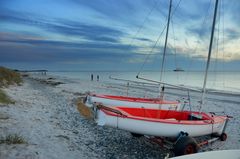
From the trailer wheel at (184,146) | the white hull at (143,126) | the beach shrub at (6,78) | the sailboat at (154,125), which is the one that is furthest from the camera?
the beach shrub at (6,78)

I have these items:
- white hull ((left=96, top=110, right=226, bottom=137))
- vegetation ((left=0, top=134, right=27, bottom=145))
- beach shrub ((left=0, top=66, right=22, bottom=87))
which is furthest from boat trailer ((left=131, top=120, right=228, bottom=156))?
beach shrub ((left=0, top=66, right=22, bottom=87))

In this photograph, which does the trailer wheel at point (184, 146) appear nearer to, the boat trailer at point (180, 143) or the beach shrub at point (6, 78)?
the boat trailer at point (180, 143)

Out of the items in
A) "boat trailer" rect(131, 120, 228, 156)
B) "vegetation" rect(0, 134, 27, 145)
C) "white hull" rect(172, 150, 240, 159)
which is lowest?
"boat trailer" rect(131, 120, 228, 156)

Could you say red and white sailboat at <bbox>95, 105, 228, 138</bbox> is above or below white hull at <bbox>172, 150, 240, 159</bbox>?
below

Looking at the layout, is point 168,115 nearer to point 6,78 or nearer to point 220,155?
point 220,155

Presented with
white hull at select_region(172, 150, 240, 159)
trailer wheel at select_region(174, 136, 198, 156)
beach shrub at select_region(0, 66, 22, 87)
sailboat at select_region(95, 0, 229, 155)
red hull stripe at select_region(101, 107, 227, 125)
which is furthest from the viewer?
beach shrub at select_region(0, 66, 22, 87)

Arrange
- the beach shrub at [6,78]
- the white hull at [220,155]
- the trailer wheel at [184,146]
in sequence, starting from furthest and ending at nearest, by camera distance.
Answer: the beach shrub at [6,78] < the trailer wheel at [184,146] < the white hull at [220,155]

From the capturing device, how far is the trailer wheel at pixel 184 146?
8.82 meters

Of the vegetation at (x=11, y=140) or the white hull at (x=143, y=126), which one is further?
the white hull at (x=143, y=126)

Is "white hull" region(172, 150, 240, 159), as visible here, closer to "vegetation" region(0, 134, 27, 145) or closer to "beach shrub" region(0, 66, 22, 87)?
"vegetation" region(0, 134, 27, 145)

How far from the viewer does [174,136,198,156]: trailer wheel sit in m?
8.82

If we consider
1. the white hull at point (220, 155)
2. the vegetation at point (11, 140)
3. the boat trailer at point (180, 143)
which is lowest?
the boat trailer at point (180, 143)

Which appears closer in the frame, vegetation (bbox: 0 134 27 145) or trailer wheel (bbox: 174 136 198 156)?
vegetation (bbox: 0 134 27 145)

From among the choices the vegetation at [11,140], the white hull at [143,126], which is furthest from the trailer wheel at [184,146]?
the vegetation at [11,140]
